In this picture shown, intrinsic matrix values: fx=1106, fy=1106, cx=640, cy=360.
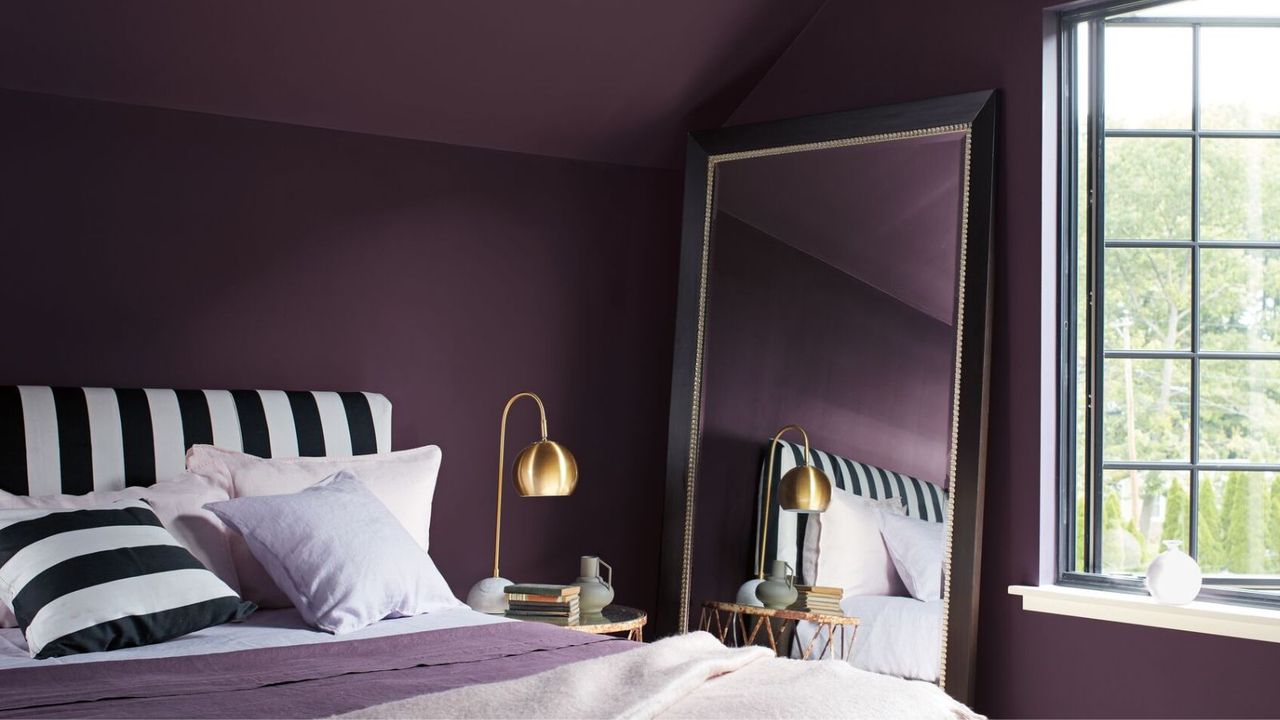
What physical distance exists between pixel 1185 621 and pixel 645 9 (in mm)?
2553

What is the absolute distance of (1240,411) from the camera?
3.30 metres

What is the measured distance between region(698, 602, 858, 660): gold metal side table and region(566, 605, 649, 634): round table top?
29 cm

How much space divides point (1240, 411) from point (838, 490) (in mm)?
1219

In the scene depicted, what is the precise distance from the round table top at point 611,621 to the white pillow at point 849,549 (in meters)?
0.58

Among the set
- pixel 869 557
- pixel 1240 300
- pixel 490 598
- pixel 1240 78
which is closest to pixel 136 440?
pixel 490 598

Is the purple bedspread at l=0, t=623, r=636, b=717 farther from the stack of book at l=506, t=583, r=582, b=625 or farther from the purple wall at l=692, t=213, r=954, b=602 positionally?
the purple wall at l=692, t=213, r=954, b=602

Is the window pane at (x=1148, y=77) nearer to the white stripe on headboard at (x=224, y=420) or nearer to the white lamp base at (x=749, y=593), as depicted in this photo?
the white lamp base at (x=749, y=593)

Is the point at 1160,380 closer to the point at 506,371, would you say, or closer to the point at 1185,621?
the point at 1185,621

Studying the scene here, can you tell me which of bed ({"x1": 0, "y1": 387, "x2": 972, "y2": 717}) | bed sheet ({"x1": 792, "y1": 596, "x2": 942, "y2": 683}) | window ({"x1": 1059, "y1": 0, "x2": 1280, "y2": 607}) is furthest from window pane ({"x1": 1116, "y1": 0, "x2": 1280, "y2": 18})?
bed ({"x1": 0, "y1": 387, "x2": 972, "y2": 717})

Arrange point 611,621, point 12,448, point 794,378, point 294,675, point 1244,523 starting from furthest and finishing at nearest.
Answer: point 794,378 < point 611,621 < point 1244,523 < point 12,448 < point 294,675

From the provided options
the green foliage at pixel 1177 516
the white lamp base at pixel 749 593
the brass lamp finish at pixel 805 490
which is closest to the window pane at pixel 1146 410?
the green foliage at pixel 1177 516

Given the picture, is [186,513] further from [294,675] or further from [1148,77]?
[1148,77]

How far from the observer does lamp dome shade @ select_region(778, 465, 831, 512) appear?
3543 mm

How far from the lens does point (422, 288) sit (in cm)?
396
